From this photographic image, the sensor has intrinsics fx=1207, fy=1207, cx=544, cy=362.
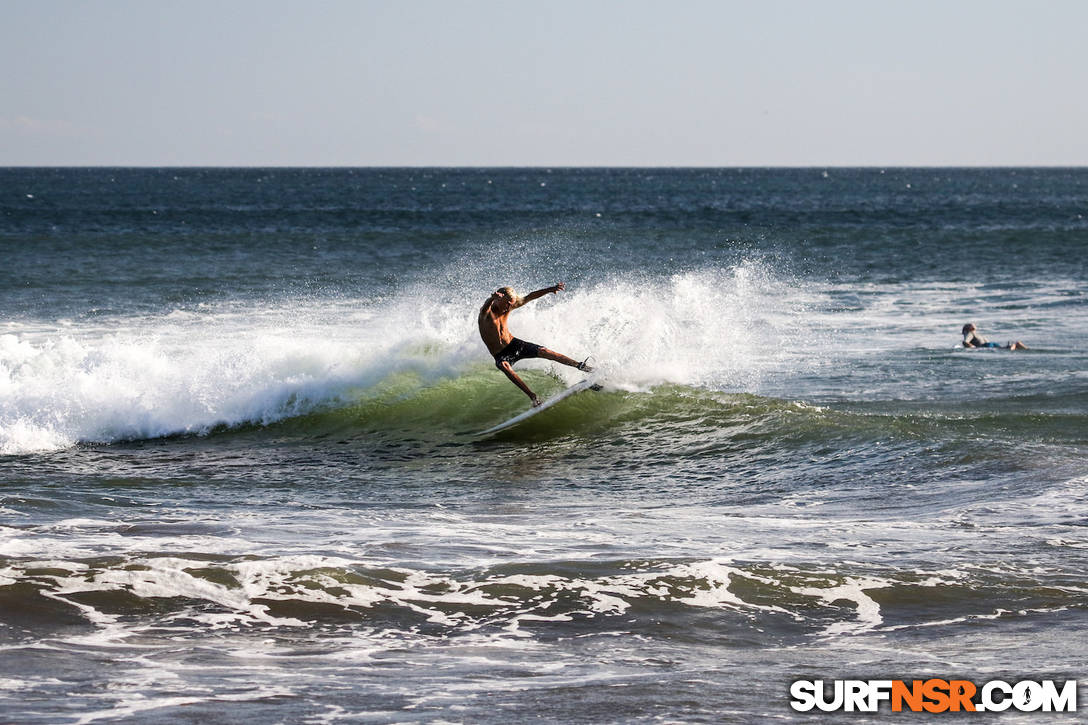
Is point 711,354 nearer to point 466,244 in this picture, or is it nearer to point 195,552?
point 195,552

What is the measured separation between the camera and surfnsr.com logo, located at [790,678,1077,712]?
19.4ft

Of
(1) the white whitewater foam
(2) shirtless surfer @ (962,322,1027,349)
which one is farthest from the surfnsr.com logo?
(2) shirtless surfer @ (962,322,1027,349)

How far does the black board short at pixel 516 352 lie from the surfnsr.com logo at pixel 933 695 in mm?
7701

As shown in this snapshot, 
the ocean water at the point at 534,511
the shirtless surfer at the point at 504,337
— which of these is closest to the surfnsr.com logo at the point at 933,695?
the ocean water at the point at 534,511

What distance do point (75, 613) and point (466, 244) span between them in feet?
131

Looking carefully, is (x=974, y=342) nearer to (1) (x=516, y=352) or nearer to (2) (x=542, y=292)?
(1) (x=516, y=352)

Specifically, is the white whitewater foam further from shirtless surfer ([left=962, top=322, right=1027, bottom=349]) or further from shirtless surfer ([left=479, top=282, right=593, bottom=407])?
shirtless surfer ([left=962, top=322, right=1027, bottom=349])

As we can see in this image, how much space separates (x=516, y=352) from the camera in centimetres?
1377

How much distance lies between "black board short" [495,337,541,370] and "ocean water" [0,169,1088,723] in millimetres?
1076

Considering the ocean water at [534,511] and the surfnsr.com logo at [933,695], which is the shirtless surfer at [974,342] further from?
the surfnsr.com logo at [933,695]

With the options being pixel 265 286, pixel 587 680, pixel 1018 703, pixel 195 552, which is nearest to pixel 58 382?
pixel 195 552

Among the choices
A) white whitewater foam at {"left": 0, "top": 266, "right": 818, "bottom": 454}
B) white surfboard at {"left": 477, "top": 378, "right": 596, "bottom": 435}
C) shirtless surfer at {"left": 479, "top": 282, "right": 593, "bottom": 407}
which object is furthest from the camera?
white whitewater foam at {"left": 0, "top": 266, "right": 818, "bottom": 454}

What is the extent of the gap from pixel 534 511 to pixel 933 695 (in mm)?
4923

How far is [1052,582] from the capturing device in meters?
7.98
